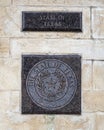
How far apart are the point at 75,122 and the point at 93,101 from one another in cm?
35

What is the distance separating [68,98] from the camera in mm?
6965

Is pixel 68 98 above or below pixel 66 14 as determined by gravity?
below

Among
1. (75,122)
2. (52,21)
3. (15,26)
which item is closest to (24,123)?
(75,122)

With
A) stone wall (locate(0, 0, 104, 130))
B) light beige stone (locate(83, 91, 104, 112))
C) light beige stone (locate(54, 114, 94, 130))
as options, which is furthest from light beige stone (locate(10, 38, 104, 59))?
light beige stone (locate(54, 114, 94, 130))

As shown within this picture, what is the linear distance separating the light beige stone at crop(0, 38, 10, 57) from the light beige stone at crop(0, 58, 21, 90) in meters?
0.08

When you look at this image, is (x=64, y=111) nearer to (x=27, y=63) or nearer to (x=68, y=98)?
(x=68, y=98)

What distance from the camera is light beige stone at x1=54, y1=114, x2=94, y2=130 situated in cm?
692

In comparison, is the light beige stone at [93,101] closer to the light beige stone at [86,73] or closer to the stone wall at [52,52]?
the stone wall at [52,52]

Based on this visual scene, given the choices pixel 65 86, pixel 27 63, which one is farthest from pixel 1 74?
pixel 65 86

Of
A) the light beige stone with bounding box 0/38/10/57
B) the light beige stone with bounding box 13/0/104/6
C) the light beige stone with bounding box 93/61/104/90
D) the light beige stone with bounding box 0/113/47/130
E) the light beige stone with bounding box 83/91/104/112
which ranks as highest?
the light beige stone with bounding box 13/0/104/6

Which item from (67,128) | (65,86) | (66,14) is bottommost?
(67,128)

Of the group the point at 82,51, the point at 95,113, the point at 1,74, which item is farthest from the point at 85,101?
the point at 1,74

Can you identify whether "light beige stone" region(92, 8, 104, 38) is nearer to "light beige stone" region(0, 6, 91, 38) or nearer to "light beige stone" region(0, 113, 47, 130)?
"light beige stone" region(0, 6, 91, 38)

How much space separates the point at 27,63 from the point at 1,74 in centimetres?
35
